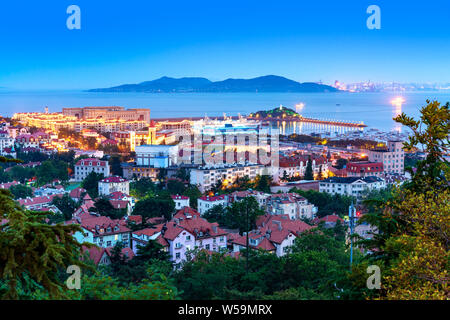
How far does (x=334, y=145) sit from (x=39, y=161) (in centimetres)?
1272

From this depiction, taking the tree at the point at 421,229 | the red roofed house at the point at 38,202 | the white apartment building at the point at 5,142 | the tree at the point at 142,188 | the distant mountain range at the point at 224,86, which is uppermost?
the distant mountain range at the point at 224,86

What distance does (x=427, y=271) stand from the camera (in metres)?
2.22

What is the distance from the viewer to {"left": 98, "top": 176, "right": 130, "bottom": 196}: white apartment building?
13383mm

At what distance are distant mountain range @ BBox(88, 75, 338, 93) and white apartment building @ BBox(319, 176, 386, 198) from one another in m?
43.5

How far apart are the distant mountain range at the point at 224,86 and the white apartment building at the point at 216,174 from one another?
1624 inches

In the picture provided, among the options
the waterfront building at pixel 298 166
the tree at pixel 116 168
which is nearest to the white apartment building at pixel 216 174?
the waterfront building at pixel 298 166

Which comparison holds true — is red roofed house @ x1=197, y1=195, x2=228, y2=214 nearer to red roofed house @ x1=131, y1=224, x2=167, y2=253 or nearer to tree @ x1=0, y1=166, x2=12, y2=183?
red roofed house @ x1=131, y1=224, x2=167, y2=253

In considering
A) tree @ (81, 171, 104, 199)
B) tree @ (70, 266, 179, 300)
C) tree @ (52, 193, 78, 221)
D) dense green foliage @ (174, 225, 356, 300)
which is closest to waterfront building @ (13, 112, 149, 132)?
tree @ (81, 171, 104, 199)

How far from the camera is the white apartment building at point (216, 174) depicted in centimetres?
1428

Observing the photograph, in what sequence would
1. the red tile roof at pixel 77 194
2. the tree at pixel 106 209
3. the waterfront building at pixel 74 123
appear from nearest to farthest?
the tree at pixel 106 209 → the red tile roof at pixel 77 194 → the waterfront building at pixel 74 123

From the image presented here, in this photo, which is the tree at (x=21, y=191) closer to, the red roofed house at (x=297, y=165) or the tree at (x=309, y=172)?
the red roofed house at (x=297, y=165)

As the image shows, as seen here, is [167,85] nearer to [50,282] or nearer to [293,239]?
[293,239]
